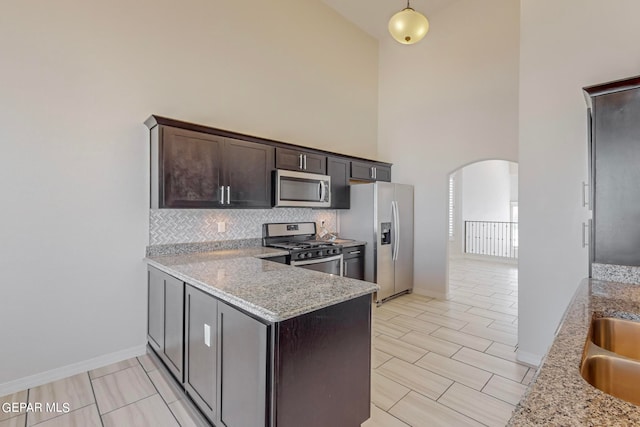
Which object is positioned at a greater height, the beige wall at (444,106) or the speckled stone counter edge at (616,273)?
the beige wall at (444,106)

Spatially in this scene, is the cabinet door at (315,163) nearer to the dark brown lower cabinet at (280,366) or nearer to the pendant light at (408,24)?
the pendant light at (408,24)

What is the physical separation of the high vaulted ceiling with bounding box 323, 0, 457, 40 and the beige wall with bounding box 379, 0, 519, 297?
19 cm

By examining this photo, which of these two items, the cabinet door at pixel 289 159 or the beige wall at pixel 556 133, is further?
the cabinet door at pixel 289 159

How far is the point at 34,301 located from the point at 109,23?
8.13 ft

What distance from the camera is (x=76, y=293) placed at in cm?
259

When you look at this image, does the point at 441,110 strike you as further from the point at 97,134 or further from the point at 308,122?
the point at 97,134

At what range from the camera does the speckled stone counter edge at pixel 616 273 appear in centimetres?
174

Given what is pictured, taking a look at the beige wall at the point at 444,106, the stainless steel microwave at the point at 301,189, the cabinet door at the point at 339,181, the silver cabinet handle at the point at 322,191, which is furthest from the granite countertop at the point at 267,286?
the beige wall at the point at 444,106

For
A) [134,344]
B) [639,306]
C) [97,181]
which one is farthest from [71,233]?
[639,306]

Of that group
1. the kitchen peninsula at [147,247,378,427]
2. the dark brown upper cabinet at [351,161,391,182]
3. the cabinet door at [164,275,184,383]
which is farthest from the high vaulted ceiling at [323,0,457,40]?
the cabinet door at [164,275,184,383]

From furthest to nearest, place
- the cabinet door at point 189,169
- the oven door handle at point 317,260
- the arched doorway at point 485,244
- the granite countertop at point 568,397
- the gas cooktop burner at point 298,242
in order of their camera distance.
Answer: the arched doorway at point 485,244, the gas cooktop burner at point 298,242, the oven door handle at point 317,260, the cabinet door at point 189,169, the granite countertop at point 568,397

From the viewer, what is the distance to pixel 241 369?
4.97ft

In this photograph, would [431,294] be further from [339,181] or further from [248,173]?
[248,173]

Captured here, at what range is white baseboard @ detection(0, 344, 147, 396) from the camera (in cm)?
230
